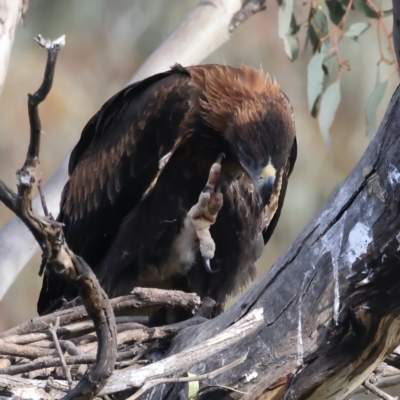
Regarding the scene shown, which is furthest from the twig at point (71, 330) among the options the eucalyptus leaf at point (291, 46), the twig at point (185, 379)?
the eucalyptus leaf at point (291, 46)

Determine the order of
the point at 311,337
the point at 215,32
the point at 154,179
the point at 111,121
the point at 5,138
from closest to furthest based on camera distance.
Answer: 1. the point at 311,337
2. the point at 154,179
3. the point at 111,121
4. the point at 215,32
5. the point at 5,138

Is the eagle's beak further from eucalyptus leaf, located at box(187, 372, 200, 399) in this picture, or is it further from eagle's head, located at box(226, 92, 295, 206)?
eucalyptus leaf, located at box(187, 372, 200, 399)

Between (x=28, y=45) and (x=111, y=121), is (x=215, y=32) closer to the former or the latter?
(x=111, y=121)

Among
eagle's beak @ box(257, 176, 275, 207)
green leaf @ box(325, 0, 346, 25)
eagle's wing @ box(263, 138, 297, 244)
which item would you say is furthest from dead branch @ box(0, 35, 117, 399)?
green leaf @ box(325, 0, 346, 25)

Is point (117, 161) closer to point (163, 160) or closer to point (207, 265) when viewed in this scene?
point (163, 160)

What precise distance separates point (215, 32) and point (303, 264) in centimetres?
238

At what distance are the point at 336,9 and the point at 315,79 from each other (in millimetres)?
484

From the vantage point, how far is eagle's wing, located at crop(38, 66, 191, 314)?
2508 millimetres

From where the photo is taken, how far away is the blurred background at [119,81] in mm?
5594

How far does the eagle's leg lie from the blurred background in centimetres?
336

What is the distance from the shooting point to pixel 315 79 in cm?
372

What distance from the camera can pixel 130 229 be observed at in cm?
253

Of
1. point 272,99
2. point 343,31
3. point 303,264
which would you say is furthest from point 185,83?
point 343,31

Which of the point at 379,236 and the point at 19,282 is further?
the point at 19,282
